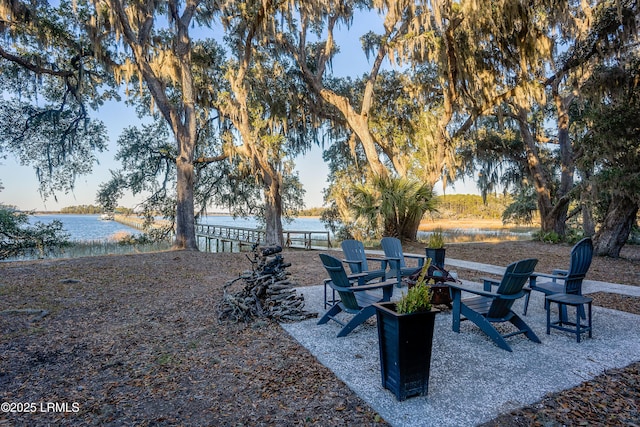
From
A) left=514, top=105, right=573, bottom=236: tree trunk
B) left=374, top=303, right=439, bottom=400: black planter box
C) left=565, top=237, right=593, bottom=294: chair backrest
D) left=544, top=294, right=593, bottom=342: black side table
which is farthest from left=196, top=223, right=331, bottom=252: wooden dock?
left=374, top=303, right=439, bottom=400: black planter box

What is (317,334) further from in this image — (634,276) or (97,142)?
(97,142)

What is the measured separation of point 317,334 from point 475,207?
185 feet

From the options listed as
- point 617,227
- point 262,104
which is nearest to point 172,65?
point 262,104

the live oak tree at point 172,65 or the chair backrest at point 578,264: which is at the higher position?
the live oak tree at point 172,65

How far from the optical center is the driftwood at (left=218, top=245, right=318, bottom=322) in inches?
151

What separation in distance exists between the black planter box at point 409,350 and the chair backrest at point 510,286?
3.82 ft

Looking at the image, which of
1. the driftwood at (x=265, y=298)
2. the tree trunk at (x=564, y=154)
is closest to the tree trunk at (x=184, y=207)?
the driftwood at (x=265, y=298)

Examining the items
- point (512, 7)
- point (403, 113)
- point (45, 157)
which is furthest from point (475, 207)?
point (45, 157)

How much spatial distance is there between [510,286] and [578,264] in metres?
1.18

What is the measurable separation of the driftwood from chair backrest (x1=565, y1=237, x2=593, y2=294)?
275cm

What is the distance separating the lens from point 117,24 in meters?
8.58

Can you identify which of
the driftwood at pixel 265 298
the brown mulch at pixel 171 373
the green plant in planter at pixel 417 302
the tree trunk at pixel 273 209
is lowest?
the brown mulch at pixel 171 373

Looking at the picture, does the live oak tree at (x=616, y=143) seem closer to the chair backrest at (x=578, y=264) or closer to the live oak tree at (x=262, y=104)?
the chair backrest at (x=578, y=264)

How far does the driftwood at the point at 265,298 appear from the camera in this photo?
12.5 feet
